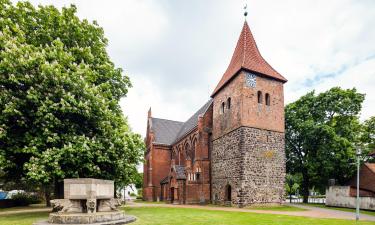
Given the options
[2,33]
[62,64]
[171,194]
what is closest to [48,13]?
[2,33]

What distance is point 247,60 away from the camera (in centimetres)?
2831

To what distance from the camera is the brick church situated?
1005 inches

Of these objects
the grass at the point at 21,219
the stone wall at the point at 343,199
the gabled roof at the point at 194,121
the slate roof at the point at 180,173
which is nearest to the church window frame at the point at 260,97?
the gabled roof at the point at 194,121

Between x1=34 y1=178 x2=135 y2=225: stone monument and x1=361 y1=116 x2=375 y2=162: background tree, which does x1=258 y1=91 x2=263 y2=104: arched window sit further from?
x1=34 y1=178 x2=135 y2=225: stone monument

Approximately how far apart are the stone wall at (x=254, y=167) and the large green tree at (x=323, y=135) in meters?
7.46

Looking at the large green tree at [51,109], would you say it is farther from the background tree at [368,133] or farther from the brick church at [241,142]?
the background tree at [368,133]

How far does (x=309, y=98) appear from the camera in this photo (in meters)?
35.0

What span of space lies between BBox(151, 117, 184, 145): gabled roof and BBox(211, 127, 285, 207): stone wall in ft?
64.2

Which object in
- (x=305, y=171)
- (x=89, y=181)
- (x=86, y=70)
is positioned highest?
(x=86, y=70)

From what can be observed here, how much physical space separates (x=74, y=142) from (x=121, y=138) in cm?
271

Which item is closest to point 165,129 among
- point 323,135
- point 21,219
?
point 323,135

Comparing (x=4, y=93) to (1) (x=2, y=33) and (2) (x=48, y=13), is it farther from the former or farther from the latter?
(2) (x=48, y=13)

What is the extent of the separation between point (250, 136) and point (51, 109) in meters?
18.0

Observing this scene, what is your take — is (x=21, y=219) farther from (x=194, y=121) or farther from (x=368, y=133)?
(x=368, y=133)
